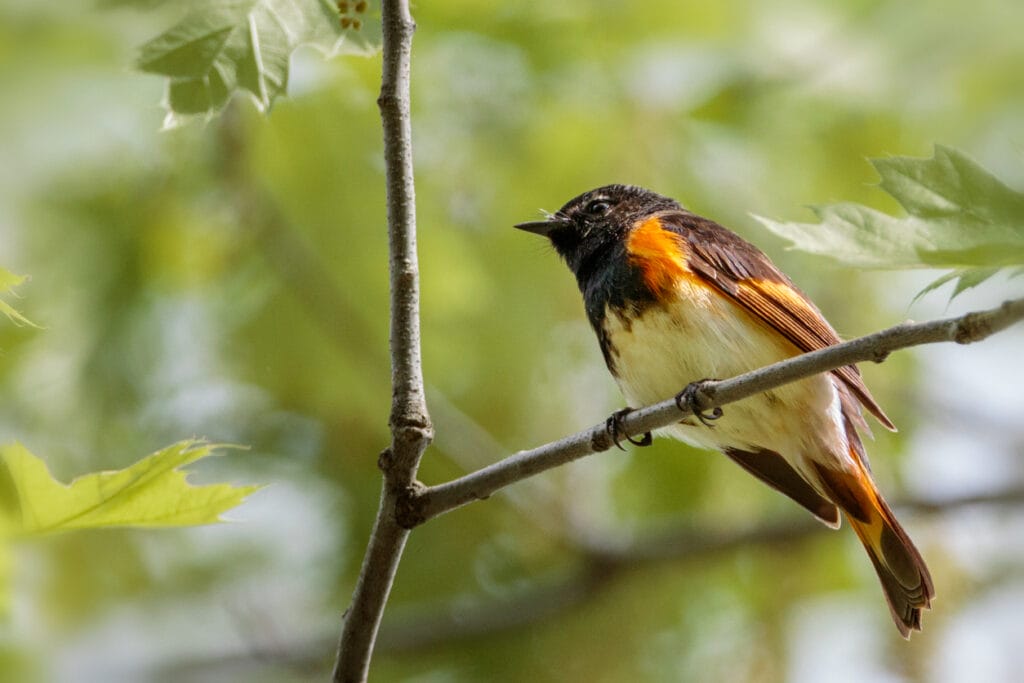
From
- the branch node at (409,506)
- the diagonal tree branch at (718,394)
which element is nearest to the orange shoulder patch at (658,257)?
the diagonal tree branch at (718,394)

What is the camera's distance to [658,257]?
11.9 ft

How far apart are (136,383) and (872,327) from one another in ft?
10.3

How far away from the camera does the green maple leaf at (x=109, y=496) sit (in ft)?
6.53

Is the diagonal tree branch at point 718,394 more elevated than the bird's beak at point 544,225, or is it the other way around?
the diagonal tree branch at point 718,394

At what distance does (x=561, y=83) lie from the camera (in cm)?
552

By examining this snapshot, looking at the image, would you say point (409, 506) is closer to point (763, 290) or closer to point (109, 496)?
point (109, 496)

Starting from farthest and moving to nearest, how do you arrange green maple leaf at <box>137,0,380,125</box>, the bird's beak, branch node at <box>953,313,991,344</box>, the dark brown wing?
the bird's beak → the dark brown wing → green maple leaf at <box>137,0,380,125</box> → branch node at <box>953,313,991,344</box>

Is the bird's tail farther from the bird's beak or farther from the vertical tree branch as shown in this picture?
the vertical tree branch

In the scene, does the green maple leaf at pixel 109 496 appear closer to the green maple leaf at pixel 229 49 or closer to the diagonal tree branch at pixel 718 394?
the diagonal tree branch at pixel 718 394

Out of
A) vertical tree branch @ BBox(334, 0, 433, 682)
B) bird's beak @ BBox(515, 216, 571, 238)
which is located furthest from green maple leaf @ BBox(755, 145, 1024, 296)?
bird's beak @ BBox(515, 216, 571, 238)

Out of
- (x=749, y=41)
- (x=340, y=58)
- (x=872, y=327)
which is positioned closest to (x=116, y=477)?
(x=340, y=58)

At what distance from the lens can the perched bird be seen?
11.4 feet

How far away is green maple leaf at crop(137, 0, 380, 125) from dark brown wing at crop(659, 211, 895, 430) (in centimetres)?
149

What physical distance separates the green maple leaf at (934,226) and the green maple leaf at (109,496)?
1098mm
